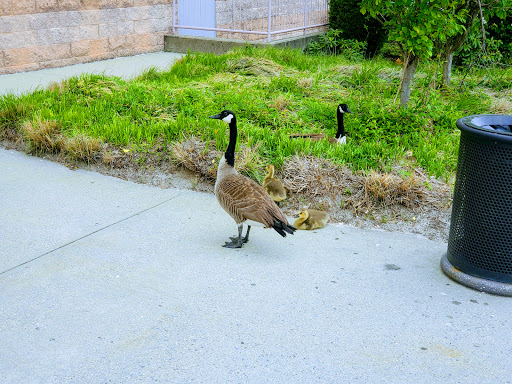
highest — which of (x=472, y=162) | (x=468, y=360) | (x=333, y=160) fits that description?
(x=472, y=162)

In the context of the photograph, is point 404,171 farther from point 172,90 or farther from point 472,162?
point 172,90

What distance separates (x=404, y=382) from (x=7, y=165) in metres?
5.30

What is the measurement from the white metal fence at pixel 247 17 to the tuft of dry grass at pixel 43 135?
6.87m

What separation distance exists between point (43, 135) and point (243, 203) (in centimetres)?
340

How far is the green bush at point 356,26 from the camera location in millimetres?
14602

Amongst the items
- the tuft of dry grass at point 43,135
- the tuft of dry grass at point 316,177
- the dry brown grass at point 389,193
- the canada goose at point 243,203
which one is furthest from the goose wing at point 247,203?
the tuft of dry grass at point 43,135

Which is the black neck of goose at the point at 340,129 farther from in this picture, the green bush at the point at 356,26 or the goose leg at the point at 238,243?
the green bush at the point at 356,26

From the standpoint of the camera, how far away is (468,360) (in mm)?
3498

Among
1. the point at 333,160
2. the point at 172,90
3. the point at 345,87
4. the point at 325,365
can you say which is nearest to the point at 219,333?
the point at 325,365

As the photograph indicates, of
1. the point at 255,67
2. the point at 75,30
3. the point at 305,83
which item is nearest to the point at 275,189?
the point at 305,83

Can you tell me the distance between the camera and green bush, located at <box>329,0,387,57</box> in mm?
14602

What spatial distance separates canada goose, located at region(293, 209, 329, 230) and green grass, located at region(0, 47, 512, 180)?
101 centimetres

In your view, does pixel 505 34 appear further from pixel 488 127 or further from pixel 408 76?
pixel 488 127

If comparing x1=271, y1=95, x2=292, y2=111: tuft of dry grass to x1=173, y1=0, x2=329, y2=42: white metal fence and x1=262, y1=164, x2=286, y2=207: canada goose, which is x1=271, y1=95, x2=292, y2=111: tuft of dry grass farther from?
x1=173, y1=0, x2=329, y2=42: white metal fence
